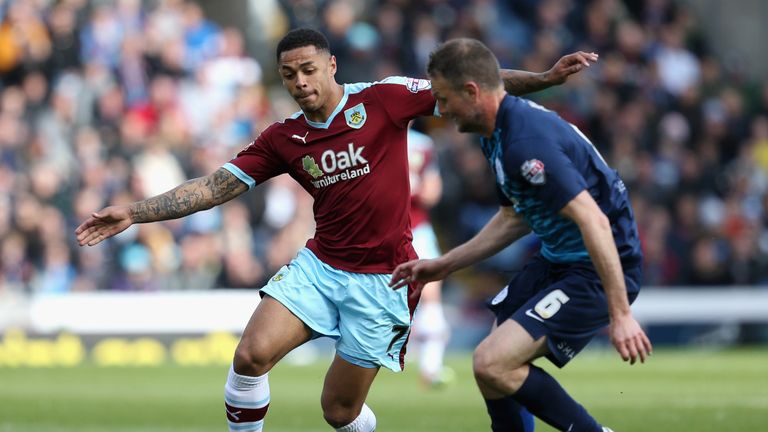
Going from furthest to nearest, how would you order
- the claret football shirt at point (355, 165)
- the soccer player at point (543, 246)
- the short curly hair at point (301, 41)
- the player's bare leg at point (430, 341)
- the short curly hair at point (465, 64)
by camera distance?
the player's bare leg at point (430, 341), the claret football shirt at point (355, 165), the short curly hair at point (301, 41), the short curly hair at point (465, 64), the soccer player at point (543, 246)

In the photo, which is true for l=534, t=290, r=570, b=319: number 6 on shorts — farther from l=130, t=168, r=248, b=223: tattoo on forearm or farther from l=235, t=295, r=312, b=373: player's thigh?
l=130, t=168, r=248, b=223: tattoo on forearm

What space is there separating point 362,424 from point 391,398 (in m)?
5.26

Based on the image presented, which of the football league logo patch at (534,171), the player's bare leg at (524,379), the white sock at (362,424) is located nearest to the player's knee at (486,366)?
the player's bare leg at (524,379)

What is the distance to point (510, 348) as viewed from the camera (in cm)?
685

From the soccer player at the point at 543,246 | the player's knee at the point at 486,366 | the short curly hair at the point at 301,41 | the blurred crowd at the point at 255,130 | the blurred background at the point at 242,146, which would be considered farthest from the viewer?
the blurred crowd at the point at 255,130

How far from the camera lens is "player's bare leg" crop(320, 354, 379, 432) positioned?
→ 8031mm

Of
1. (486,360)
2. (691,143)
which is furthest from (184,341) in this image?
(486,360)

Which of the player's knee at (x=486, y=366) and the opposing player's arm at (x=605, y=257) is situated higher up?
the opposing player's arm at (x=605, y=257)

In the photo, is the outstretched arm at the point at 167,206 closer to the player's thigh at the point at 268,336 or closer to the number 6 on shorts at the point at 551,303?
the player's thigh at the point at 268,336

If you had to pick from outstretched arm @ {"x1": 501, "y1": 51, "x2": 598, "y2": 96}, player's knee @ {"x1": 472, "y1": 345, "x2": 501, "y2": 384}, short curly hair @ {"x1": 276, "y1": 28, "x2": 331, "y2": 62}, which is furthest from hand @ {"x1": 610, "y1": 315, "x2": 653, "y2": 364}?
short curly hair @ {"x1": 276, "y1": 28, "x2": 331, "y2": 62}

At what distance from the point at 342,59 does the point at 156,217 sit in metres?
13.5

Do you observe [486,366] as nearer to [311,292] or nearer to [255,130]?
[311,292]

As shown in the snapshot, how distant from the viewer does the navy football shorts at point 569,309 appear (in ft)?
22.7

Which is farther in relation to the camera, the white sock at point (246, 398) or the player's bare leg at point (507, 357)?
the white sock at point (246, 398)
